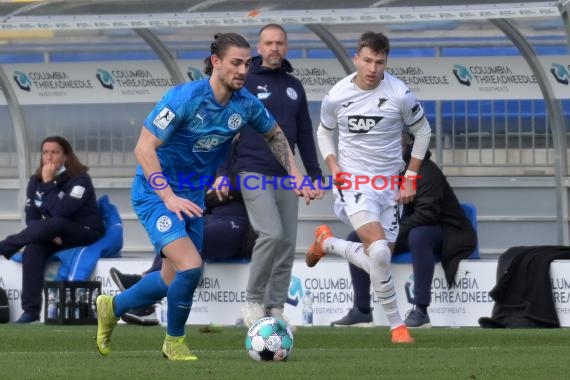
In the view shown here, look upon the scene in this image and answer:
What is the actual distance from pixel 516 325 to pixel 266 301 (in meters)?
2.10

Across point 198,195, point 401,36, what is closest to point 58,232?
point 401,36

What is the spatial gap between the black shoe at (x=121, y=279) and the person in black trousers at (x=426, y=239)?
1978 mm

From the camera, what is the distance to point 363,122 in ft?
34.2

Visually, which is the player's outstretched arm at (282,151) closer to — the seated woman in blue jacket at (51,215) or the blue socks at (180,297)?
the blue socks at (180,297)

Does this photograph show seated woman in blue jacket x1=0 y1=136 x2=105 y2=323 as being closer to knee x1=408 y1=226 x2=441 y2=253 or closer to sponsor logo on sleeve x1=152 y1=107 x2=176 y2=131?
knee x1=408 y1=226 x2=441 y2=253

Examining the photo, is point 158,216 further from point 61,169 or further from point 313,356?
point 61,169

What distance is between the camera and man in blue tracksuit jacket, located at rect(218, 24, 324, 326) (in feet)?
35.8

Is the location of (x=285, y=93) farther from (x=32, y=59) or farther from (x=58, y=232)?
(x=32, y=59)

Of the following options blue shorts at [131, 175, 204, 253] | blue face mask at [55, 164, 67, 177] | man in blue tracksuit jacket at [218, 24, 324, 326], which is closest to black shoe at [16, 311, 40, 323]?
blue face mask at [55, 164, 67, 177]

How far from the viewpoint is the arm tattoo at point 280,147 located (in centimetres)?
905

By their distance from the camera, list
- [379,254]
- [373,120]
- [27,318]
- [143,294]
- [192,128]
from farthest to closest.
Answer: [27,318], [373,120], [379,254], [143,294], [192,128]

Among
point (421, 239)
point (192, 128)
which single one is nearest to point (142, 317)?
point (421, 239)

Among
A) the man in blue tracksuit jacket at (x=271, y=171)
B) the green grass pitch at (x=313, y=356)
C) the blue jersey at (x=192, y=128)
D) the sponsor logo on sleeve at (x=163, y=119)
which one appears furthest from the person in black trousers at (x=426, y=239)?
the sponsor logo on sleeve at (x=163, y=119)

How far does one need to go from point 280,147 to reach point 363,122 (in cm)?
145
